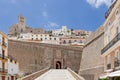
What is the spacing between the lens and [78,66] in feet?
153

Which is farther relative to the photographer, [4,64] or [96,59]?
[96,59]

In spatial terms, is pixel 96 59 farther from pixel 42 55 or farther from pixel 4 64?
pixel 42 55

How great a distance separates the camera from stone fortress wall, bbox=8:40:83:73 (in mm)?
44656

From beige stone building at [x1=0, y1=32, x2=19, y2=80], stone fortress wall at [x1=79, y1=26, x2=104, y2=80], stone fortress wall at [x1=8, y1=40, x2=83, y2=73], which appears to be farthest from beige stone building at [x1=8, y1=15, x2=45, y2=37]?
beige stone building at [x1=0, y1=32, x2=19, y2=80]

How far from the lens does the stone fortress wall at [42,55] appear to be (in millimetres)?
44656

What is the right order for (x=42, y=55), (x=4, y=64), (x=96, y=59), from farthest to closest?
(x=42, y=55)
(x=96, y=59)
(x=4, y=64)

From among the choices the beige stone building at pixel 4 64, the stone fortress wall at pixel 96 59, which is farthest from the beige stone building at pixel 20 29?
the beige stone building at pixel 4 64

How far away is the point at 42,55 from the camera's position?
46.4 metres

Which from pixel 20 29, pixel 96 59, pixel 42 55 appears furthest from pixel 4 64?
pixel 20 29

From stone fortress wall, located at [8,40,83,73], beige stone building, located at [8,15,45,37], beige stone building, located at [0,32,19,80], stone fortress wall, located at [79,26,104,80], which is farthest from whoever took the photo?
beige stone building, located at [8,15,45,37]

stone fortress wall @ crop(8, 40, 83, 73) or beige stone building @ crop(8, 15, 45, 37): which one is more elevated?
beige stone building @ crop(8, 15, 45, 37)

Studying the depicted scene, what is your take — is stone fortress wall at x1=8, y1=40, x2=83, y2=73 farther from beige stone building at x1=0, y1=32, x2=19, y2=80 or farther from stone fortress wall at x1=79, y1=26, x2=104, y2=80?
beige stone building at x1=0, y1=32, x2=19, y2=80

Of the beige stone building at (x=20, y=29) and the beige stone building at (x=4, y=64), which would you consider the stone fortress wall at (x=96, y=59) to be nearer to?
the beige stone building at (x=4, y=64)

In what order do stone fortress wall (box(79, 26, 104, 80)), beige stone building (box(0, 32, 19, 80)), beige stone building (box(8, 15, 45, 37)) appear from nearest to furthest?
stone fortress wall (box(79, 26, 104, 80)) → beige stone building (box(0, 32, 19, 80)) → beige stone building (box(8, 15, 45, 37))
